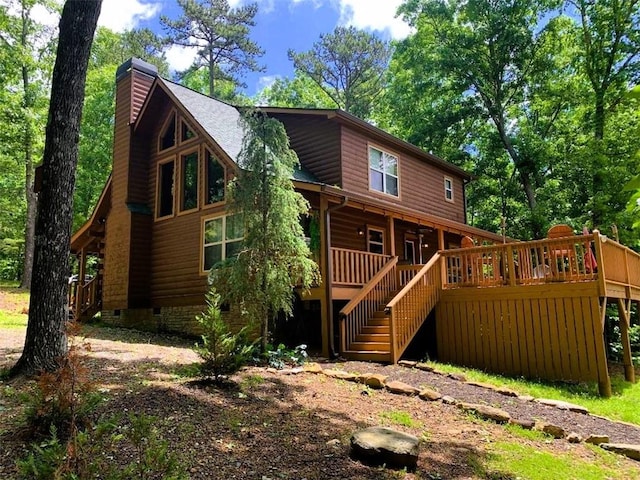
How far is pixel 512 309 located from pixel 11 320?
44.0ft

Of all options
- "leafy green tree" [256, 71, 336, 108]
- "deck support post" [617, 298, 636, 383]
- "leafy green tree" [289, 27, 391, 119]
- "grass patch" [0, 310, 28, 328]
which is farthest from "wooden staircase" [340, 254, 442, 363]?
"leafy green tree" [256, 71, 336, 108]

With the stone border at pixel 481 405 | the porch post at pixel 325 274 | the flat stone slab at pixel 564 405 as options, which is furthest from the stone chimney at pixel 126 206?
the flat stone slab at pixel 564 405

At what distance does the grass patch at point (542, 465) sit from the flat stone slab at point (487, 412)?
2.52ft

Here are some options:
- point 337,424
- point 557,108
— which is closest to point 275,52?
point 557,108

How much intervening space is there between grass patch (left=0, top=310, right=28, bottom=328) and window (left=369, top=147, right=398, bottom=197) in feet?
34.5

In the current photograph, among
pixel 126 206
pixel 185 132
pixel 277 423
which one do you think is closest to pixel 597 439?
pixel 277 423

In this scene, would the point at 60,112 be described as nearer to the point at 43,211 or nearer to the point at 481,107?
the point at 43,211

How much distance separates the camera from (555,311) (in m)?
9.37

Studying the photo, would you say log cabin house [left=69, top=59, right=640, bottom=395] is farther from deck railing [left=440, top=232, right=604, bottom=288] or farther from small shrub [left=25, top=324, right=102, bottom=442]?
small shrub [left=25, top=324, right=102, bottom=442]

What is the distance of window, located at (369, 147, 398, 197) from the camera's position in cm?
1482

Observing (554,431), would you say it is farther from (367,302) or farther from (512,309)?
(367,302)

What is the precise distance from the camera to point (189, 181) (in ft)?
46.3

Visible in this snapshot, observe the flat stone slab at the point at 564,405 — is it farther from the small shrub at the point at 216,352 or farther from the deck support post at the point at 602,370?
the small shrub at the point at 216,352

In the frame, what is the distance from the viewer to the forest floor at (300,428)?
4.22 meters
